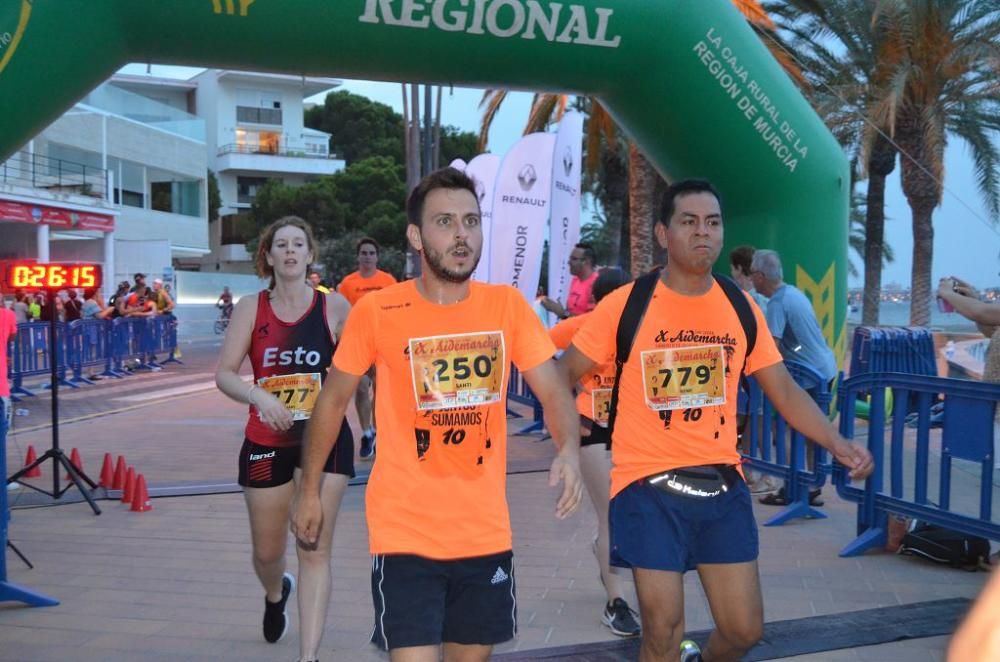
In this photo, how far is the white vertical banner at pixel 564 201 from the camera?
483 inches

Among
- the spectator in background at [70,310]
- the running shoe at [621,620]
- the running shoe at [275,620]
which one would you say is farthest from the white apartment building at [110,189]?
the running shoe at [621,620]

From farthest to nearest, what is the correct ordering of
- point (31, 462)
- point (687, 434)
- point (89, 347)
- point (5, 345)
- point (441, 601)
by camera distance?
point (89, 347)
point (31, 462)
point (5, 345)
point (687, 434)
point (441, 601)

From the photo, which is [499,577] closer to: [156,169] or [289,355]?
[289,355]

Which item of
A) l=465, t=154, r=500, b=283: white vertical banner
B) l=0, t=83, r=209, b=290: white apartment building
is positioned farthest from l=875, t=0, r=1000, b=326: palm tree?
l=0, t=83, r=209, b=290: white apartment building

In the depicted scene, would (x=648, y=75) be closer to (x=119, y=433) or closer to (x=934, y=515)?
(x=934, y=515)

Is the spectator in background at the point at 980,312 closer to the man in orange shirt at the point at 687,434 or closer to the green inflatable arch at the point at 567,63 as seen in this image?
the man in orange shirt at the point at 687,434

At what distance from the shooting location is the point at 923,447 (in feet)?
20.6

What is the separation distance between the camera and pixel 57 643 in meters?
5.02

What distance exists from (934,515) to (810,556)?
36.7 inches

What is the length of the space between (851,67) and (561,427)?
22.0 meters

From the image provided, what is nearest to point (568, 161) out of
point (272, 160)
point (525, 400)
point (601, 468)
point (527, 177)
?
point (527, 177)

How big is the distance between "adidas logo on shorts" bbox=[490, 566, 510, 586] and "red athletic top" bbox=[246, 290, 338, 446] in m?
1.76

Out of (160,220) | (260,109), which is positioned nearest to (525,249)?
(160,220)

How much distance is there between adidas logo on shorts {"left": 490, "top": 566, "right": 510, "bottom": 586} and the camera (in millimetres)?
3175
